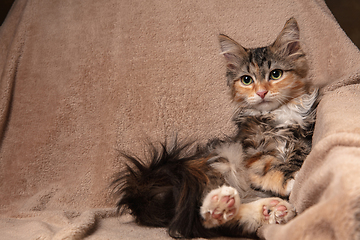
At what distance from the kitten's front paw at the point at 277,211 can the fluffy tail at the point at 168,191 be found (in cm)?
21

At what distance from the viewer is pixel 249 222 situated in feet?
3.40

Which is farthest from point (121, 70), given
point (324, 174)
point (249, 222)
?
point (324, 174)

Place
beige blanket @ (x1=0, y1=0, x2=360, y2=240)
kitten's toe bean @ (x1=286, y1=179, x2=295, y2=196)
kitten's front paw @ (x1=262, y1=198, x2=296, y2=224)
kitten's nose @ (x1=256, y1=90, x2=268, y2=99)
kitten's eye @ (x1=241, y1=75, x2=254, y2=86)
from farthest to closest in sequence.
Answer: beige blanket @ (x1=0, y1=0, x2=360, y2=240), kitten's eye @ (x1=241, y1=75, x2=254, y2=86), kitten's nose @ (x1=256, y1=90, x2=268, y2=99), kitten's toe bean @ (x1=286, y1=179, x2=295, y2=196), kitten's front paw @ (x1=262, y1=198, x2=296, y2=224)

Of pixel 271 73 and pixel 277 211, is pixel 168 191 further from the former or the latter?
pixel 271 73

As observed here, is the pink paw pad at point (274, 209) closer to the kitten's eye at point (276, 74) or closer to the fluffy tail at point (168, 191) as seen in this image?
the fluffy tail at point (168, 191)

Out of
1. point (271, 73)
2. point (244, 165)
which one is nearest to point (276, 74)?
point (271, 73)

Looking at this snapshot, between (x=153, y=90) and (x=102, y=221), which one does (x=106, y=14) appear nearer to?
(x=153, y=90)

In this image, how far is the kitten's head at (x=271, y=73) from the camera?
140 cm

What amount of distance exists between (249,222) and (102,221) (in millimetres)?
746

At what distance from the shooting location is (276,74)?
1.44 metres

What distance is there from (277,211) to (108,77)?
1383 millimetres

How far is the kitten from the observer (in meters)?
1.03

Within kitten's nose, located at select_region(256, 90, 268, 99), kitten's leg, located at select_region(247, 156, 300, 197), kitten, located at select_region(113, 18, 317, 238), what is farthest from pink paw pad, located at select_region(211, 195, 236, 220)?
kitten's nose, located at select_region(256, 90, 268, 99)

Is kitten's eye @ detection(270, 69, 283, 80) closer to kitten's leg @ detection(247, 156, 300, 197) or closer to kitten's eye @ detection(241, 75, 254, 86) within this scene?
kitten's eye @ detection(241, 75, 254, 86)
